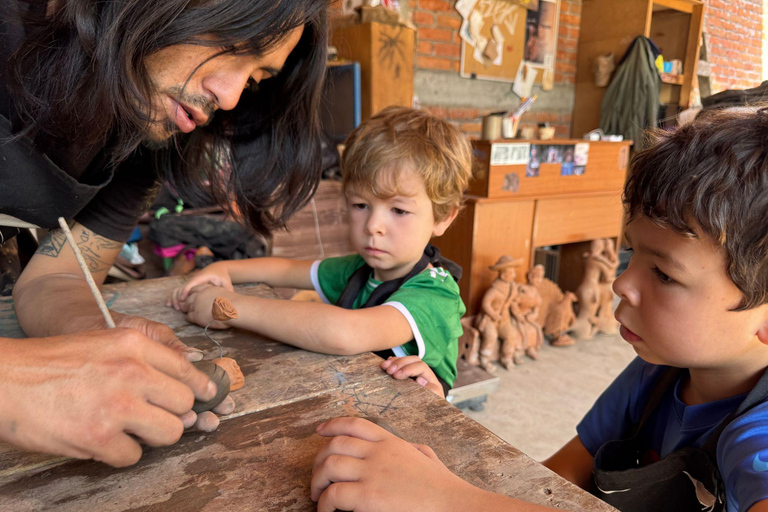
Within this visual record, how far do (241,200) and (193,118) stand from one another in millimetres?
412

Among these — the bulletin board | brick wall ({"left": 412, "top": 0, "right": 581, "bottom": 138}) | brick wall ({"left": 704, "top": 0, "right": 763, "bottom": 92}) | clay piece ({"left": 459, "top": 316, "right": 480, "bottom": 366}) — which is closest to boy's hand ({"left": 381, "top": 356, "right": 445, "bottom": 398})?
clay piece ({"left": 459, "top": 316, "right": 480, "bottom": 366})

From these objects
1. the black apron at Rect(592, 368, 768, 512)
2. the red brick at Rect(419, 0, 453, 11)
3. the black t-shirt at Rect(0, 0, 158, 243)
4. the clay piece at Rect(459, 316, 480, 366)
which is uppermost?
the red brick at Rect(419, 0, 453, 11)

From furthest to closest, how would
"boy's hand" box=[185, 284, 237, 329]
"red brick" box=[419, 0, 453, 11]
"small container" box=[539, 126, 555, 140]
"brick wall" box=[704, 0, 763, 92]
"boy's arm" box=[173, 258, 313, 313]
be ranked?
"brick wall" box=[704, 0, 763, 92] < "red brick" box=[419, 0, 453, 11] < "small container" box=[539, 126, 555, 140] < "boy's arm" box=[173, 258, 313, 313] < "boy's hand" box=[185, 284, 237, 329]

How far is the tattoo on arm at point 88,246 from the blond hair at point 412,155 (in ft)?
2.16

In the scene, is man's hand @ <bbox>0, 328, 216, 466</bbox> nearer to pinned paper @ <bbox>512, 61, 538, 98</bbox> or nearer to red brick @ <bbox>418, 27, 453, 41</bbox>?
red brick @ <bbox>418, 27, 453, 41</bbox>

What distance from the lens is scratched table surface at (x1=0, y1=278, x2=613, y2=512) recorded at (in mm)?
583

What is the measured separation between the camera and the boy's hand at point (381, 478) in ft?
1.84

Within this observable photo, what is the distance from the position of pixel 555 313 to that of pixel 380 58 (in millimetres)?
2107

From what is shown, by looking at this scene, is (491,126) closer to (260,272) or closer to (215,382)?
(260,272)

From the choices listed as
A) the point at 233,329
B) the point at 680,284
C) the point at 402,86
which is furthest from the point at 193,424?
the point at 402,86

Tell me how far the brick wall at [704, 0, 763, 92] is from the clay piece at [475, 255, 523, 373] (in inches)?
150

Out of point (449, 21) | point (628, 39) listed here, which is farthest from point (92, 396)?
point (628, 39)

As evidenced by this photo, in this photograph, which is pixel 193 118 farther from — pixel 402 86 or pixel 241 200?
pixel 402 86

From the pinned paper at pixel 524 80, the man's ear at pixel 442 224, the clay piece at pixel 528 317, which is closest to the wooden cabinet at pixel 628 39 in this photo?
the pinned paper at pixel 524 80
